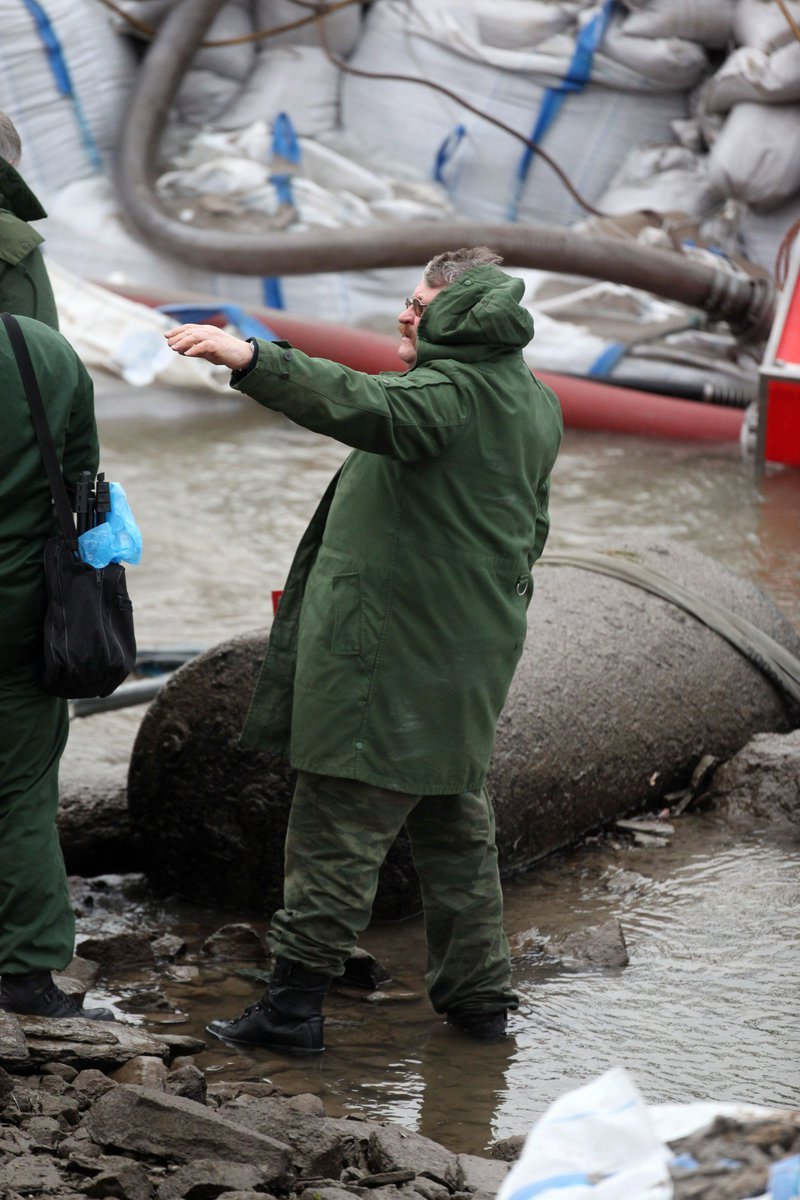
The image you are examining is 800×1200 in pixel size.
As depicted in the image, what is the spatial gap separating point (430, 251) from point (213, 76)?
376 cm

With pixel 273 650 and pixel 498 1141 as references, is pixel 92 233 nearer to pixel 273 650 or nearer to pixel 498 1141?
pixel 273 650

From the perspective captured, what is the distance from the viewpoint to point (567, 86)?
43.0 feet

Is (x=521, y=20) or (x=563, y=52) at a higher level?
(x=521, y=20)

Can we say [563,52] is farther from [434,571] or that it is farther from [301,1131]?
[301,1131]

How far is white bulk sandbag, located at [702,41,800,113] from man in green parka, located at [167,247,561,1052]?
9.96 m

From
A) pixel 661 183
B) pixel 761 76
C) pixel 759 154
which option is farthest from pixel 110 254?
pixel 761 76

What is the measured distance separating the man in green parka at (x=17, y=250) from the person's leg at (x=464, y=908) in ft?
4.32

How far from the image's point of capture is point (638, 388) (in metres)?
11.1

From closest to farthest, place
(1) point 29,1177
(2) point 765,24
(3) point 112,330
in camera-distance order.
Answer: (1) point 29,1177
(3) point 112,330
(2) point 765,24

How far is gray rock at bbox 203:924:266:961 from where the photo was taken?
3744 millimetres

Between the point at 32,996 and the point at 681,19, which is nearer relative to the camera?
the point at 32,996

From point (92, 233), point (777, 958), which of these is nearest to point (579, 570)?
point (777, 958)

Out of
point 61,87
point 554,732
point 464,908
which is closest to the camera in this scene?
point 464,908

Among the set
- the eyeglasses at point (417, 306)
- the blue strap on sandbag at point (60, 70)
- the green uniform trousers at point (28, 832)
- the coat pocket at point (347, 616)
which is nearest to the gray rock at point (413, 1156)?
the green uniform trousers at point (28, 832)
